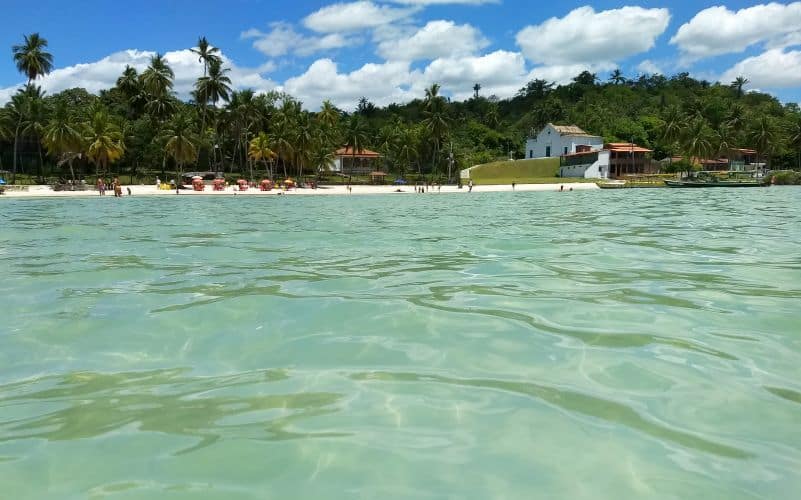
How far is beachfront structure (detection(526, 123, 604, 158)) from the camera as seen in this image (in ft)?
271

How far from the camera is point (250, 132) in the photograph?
77500 mm

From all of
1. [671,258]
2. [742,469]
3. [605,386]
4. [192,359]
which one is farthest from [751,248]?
[192,359]

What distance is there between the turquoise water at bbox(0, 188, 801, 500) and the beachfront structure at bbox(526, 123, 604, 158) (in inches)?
3042

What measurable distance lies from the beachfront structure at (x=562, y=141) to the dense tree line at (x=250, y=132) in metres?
7.97

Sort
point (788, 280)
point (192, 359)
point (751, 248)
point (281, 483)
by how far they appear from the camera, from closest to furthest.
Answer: point (281, 483), point (192, 359), point (788, 280), point (751, 248)

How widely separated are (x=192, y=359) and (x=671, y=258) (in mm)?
8590

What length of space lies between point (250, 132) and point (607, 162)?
1833 inches

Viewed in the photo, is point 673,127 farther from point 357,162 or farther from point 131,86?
point 131,86

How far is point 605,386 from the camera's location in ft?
13.6

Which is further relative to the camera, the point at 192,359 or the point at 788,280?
the point at 788,280

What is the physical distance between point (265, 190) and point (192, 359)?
52.8m

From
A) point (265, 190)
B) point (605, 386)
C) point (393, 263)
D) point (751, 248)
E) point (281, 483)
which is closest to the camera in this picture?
point (281, 483)

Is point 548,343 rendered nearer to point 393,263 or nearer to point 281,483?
point 281,483

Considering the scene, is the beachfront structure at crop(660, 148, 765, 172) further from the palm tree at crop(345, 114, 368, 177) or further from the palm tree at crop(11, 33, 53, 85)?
the palm tree at crop(11, 33, 53, 85)
